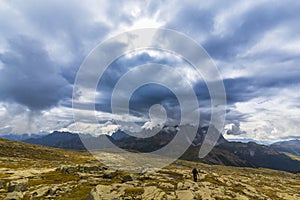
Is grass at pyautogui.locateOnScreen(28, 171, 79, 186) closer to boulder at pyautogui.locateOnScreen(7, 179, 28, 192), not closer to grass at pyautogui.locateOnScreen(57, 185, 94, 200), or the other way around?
boulder at pyautogui.locateOnScreen(7, 179, 28, 192)

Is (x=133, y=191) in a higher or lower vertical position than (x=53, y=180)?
lower

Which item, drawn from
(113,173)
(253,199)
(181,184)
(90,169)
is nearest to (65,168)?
(90,169)

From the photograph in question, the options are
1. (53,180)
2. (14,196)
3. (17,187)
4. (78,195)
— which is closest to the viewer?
(14,196)

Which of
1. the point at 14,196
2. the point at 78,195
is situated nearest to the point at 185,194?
the point at 78,195

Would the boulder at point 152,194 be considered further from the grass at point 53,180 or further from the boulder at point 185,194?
the grass at point 53,180

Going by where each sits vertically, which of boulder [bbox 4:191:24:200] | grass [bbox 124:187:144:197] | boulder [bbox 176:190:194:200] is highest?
grass [bbox 124:187:144:197]

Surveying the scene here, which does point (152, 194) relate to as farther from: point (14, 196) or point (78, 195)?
point (14, 196)

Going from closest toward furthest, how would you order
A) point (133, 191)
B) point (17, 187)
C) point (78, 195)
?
point (133, 191), point (78, 195), point (17, 187)

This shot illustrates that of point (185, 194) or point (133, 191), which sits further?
point (185, 194)

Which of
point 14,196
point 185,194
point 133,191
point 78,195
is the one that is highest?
point 133,191

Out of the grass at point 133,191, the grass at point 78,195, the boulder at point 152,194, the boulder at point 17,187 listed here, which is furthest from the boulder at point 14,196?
the boulder at point 152,194

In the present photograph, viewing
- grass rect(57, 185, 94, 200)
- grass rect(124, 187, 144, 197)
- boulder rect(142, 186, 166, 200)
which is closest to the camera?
boulder rect(142, 186, 166, 200)

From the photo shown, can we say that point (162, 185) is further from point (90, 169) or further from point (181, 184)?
point (90, 169)

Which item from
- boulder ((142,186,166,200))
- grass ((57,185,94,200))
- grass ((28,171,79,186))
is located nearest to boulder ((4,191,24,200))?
grass ((57,185,94,200))
